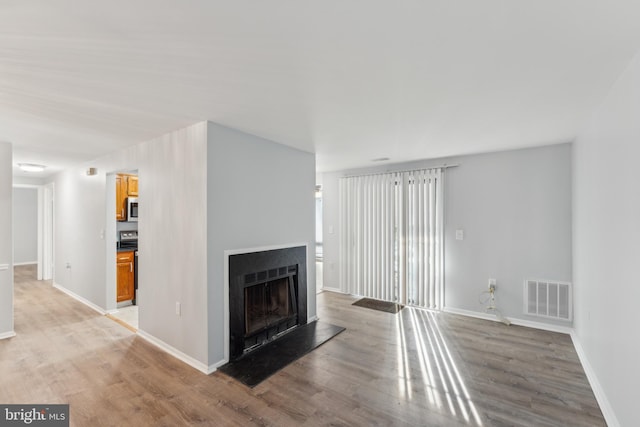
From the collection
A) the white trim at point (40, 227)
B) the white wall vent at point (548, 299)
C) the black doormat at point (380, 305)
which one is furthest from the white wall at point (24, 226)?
the white wall vent at point (548, 299)

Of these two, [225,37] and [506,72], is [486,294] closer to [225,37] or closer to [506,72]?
[506,72]

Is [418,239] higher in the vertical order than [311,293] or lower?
higher

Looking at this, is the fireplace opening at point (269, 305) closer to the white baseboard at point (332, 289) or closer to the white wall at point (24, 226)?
the white baseboard at point (332, 289)

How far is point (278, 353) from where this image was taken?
310 centimetres

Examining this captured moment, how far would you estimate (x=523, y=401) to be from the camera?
2.33 meters

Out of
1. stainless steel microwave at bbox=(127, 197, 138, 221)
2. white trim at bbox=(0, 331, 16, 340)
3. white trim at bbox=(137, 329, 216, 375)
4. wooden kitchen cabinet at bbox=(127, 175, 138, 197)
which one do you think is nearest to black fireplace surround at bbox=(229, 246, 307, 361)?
white trim at bbox=(137, 329, 216, 375)

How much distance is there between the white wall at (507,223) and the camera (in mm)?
3721

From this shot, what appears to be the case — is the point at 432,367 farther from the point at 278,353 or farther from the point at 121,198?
the point at 121,198

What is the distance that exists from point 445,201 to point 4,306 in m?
6.04

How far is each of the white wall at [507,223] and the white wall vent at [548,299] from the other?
78 mm

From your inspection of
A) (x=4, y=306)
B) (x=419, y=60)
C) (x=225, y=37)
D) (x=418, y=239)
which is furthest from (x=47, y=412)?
(x=418, y=239)

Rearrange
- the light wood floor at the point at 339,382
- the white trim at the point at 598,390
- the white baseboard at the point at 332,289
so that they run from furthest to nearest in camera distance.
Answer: the white baseboard at the point at 332,289 < the light wood floor at the point at 339,382 < the white trim at the point at 598,390

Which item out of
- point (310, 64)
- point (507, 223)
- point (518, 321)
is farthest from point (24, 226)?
point (518, 321)

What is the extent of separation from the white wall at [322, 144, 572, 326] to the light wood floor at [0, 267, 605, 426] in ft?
2.17
